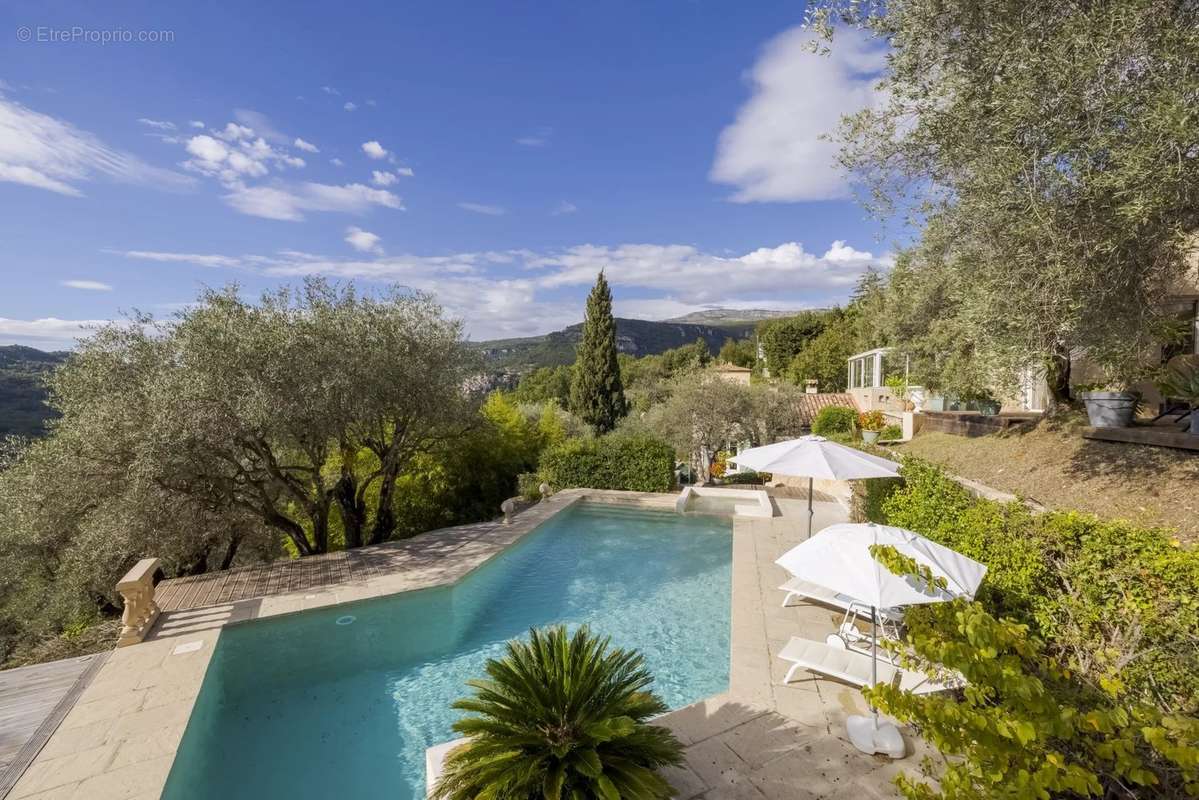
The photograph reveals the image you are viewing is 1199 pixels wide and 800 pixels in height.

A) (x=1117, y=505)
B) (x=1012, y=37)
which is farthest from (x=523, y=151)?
(x=1117, y=505)

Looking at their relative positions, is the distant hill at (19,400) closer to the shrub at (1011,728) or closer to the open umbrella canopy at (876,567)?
the open umbrella canopy at (876,567)

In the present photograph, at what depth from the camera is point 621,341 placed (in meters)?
126

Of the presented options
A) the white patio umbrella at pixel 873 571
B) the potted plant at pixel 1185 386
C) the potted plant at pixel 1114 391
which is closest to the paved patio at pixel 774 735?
the white patio umbrella at pixel 873 571

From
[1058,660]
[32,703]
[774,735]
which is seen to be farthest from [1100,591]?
[32,703]

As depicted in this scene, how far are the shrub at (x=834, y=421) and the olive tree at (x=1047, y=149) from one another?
54.2 feet

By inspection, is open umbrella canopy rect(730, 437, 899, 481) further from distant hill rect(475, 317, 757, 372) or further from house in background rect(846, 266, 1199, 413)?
distant hill rect(475, 317, 757, 372)

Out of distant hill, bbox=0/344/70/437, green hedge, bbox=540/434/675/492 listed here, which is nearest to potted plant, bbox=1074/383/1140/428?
green hedge, bbox=540/434/675/492

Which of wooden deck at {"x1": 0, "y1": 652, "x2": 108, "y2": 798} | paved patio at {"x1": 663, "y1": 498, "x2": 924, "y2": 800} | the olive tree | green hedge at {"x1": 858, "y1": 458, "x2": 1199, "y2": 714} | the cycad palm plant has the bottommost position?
wooden deck at {"x1": 0, "y1": 652, "x2": 108, "y2": 798}

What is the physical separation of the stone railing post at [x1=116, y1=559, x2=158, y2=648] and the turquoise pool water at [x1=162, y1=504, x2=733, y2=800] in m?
1.09

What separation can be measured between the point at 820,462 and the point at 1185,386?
502 centimetres

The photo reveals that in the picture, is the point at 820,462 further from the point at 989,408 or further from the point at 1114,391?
the point at 989,408

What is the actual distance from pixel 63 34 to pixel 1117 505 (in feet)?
57.1

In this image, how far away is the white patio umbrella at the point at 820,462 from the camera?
8.37 meters

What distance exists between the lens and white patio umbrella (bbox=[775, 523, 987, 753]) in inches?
180
